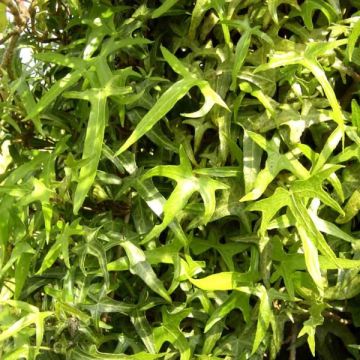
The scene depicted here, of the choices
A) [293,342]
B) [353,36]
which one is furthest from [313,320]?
[353,36]

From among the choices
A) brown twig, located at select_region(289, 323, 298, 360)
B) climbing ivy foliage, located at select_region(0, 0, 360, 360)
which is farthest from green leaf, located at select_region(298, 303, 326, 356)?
Result: brown twig, located at select_region(289, 323, 298, 360)

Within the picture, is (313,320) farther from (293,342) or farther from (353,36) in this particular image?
(353,36)

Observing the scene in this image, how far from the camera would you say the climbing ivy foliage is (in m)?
0.80

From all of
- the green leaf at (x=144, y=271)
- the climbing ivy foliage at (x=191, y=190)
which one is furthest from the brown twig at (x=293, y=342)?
the green leaf at (x=144, y=271)

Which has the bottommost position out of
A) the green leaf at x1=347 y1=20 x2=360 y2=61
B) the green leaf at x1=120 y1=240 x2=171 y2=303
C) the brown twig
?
the brown twig

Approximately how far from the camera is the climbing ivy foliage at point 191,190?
80 centimetres

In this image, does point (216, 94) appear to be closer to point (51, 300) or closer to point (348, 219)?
point (348, 219)

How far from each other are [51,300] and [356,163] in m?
0.50

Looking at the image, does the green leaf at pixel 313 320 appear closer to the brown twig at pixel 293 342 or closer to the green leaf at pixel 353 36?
the brown twig at pixel 293 342

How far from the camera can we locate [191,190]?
0.78 metres

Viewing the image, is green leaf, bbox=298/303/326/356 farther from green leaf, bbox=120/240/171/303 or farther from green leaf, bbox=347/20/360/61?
green leaf, bbox=347/20/360/61

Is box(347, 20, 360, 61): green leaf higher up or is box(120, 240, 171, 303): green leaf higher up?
box(347, 20, 360, 61): green leaf

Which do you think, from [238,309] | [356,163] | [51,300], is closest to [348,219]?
[356,163]

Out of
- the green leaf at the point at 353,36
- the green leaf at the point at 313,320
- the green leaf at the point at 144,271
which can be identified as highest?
the green leaf at the point at 353,36
